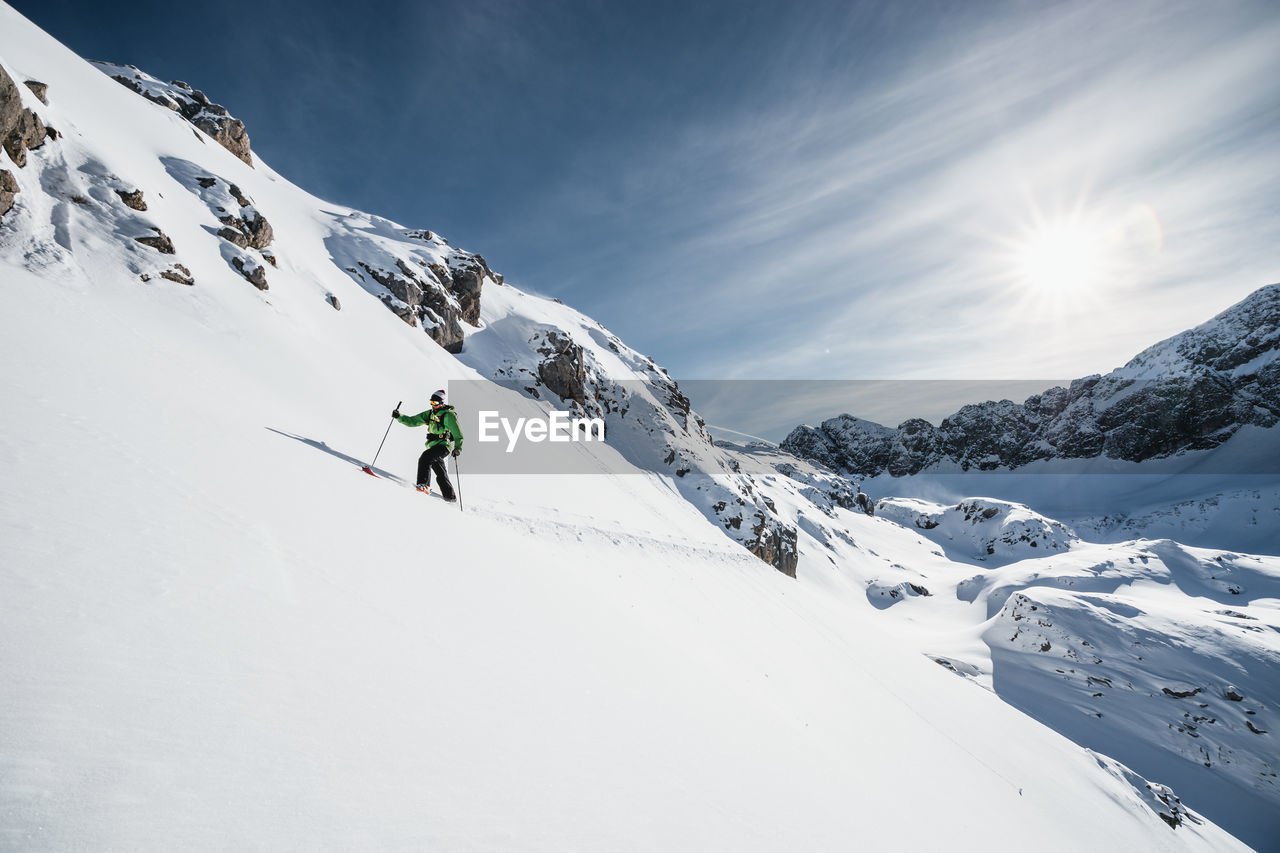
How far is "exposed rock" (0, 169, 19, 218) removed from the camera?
1018 centimetres

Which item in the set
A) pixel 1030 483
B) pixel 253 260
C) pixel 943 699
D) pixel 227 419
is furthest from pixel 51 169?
pixel 1030 483

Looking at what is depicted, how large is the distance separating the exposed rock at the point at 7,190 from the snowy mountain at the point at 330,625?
9 cm

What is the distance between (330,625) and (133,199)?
18.7 m

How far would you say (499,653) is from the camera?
4.37m

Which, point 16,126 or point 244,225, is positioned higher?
point 244,225

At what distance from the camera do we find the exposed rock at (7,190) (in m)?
10.2

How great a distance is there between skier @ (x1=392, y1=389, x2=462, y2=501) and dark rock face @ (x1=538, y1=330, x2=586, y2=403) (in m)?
30.7

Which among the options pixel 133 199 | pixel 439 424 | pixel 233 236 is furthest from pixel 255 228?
pixel 439 424

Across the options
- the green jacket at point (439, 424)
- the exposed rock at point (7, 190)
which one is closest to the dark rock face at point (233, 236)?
the exposed rock at point (7, 190)

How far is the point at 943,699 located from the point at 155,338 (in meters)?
22.7

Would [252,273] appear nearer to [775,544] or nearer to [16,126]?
[16,126]

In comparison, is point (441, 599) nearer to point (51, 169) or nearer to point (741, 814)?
point (741, 814)

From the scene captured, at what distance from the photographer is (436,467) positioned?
10523mm

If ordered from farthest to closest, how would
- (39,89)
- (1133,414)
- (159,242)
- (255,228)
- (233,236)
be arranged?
(1133,414), (255,228), (233,236), (39,89), (159,242)
